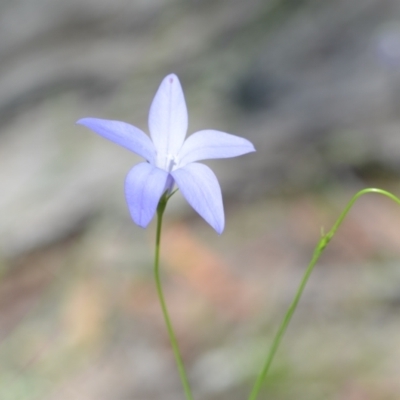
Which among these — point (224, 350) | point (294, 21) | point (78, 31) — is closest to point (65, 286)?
point (224, 350)

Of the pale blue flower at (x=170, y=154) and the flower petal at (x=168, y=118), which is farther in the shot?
the flower petal at (x=168, y=118)

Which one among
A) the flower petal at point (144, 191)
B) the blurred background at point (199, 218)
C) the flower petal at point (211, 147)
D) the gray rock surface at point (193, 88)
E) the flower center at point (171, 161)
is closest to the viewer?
the flower petal at point (144, 191)

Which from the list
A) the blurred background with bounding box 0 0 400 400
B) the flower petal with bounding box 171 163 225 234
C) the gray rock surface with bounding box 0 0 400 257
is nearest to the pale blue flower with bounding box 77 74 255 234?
the flower petal with bounding box 171 163 225 234

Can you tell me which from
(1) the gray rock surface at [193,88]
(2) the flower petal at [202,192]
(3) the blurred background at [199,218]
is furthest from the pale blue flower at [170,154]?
(1) the gray rock surface at [193,88]

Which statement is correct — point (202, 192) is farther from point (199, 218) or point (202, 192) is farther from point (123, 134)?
point (199, 218)

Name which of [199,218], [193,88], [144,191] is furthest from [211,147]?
[193,88]

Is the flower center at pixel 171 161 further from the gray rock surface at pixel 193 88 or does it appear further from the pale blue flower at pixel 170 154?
the gray rock surface at pixel 193 88

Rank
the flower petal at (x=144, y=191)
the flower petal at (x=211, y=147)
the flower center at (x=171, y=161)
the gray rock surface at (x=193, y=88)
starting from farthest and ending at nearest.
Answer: the gray rock surface at (x=193, y=88) → the flower center at (x=171, y=161) → the flower petal at (x=211, y=147) → the flower petal at (x=144, y=191)
